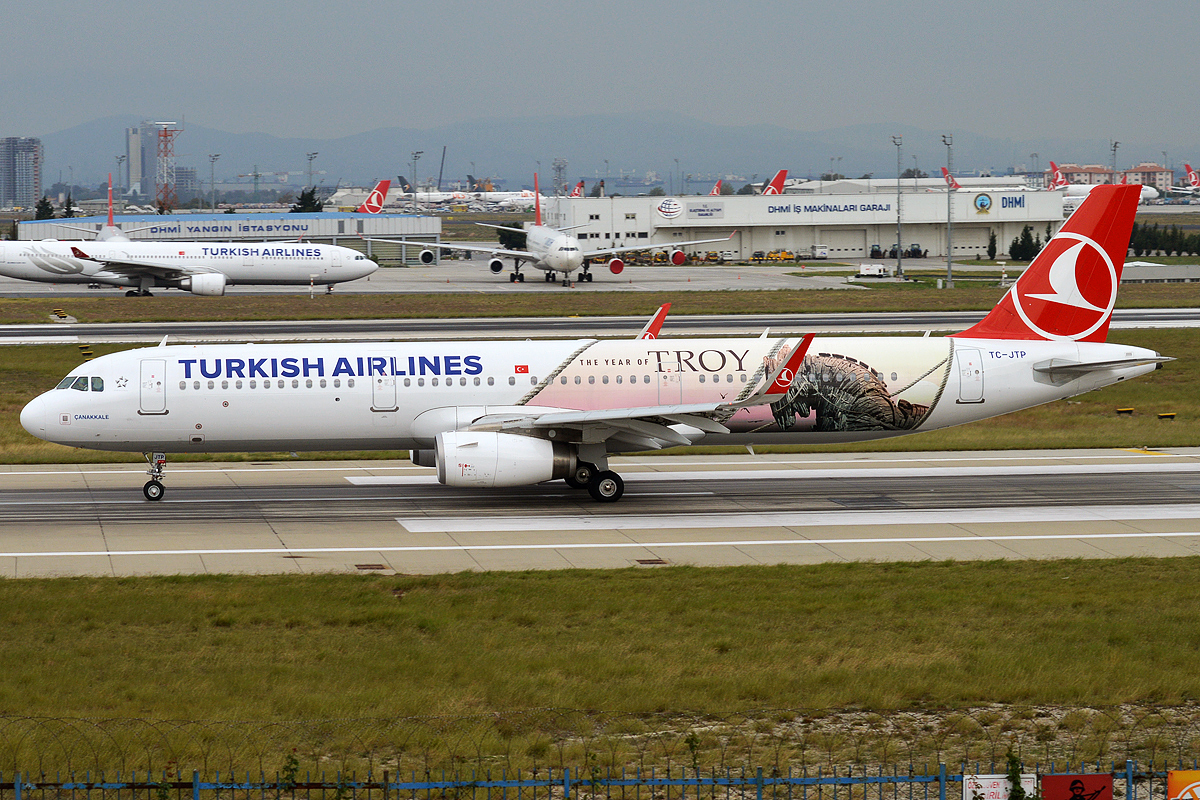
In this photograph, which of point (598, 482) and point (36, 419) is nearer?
point (36, 419)

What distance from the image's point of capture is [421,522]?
29.6 metres

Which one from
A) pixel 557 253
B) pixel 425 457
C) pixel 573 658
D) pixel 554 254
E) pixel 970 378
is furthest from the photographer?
pixel 554 254

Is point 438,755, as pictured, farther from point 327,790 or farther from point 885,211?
point 885,211

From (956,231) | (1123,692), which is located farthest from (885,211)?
(1123,692)

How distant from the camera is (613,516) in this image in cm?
3045

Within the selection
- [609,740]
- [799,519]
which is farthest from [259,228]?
[609,740]

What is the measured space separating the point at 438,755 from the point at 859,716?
5294 mm

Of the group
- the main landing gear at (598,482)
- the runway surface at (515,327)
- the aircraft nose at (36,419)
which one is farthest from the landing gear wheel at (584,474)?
the runway surface at (515,327)

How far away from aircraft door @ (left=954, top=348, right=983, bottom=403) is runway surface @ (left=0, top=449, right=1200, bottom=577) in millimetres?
2571

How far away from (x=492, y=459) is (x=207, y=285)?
2543 inches

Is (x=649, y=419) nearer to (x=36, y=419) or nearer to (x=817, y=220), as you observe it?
(x=36, y=419)

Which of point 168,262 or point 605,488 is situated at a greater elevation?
point 168,262

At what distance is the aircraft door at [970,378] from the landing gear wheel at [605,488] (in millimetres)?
9361

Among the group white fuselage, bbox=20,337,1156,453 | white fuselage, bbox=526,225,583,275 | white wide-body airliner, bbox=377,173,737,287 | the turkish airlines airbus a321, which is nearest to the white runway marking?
the turkish airlines airbus a321
